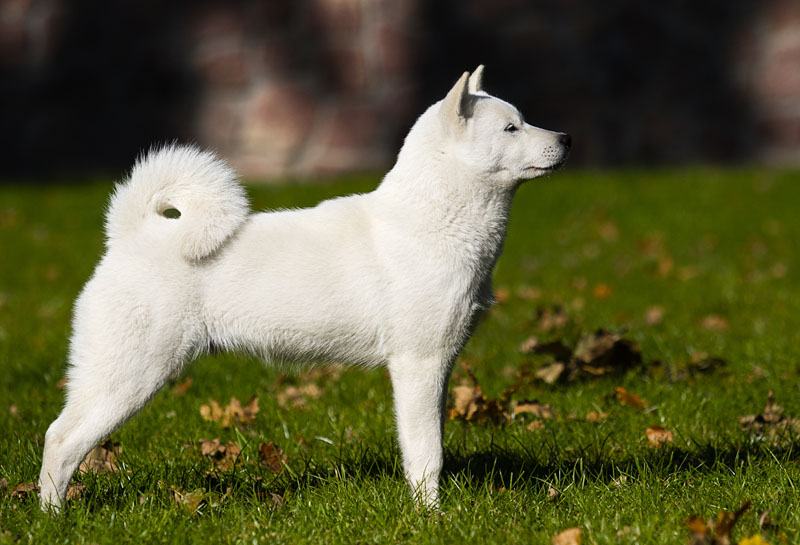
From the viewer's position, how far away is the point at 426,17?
11.6 m

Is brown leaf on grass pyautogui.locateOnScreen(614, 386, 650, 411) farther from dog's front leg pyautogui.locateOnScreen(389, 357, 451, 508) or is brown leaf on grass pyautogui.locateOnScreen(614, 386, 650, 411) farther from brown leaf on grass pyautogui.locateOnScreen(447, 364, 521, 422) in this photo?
dog's front leg pyautogui.locateOnScreen(389, 357, 451, 508)

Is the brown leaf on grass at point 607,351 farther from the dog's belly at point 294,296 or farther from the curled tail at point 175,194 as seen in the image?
the curled tail at point 175,194

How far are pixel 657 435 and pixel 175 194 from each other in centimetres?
208

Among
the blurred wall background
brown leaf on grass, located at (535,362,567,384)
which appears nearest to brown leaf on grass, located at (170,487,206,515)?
brown leaf on grass, located at (535,362,567,384)

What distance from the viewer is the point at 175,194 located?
3133 mm

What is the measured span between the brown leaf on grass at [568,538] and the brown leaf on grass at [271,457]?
1164 mm

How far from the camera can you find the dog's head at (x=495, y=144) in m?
3.11

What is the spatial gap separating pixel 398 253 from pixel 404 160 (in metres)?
0.34

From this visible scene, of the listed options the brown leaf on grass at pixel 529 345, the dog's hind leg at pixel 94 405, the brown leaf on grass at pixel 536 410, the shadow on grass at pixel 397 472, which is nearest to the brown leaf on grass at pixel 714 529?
the shadow on grass at pixel 397 472

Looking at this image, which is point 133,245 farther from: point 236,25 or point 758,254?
point 236,25

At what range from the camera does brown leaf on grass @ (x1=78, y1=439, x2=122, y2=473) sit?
11.3 ft

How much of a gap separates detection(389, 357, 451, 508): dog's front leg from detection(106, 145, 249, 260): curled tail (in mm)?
744

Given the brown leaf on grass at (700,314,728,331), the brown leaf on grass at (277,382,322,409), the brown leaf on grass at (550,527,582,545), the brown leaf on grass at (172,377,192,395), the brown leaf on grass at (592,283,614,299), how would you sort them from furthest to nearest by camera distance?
the brown leaf on grass at (592,283,614,299) < the brown leaf on grass at (700,314,728,331) < the brown leaf on grass at (172,377,192,395) < the brown leaf on grass at (277,382,322,409) < the brown leaf on grass at (550,527,582,545)

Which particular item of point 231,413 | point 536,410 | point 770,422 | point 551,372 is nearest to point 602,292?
point 551,372
